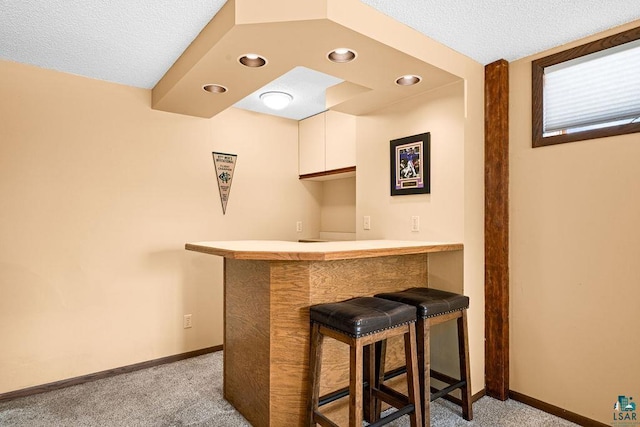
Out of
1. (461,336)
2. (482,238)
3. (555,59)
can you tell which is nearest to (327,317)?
(461,336)

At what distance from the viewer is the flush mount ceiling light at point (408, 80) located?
7.68 feet

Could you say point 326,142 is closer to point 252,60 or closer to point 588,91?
point 252,60

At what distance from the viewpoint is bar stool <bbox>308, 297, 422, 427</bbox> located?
1661 millimetres

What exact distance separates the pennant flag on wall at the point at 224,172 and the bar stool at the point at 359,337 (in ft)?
6.29

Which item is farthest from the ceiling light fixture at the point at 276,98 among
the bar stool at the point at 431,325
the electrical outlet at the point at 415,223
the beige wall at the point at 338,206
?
the bar stool at the point at 431,325

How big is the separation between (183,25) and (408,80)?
143cm

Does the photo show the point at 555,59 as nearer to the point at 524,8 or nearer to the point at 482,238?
the point at 524,8

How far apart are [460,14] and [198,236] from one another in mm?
2673

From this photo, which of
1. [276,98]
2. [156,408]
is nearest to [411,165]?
[276,98]

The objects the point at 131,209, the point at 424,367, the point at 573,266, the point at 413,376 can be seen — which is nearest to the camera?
the point at 413,376

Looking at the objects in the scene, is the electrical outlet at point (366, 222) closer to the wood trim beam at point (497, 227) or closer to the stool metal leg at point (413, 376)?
the wood trim beam at point (497, 227)

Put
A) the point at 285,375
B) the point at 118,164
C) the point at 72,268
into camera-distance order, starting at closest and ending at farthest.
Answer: the point at 285,375, the point at 72,268, the point at 118,164

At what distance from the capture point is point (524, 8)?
187 cm

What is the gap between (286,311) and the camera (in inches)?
77.9
